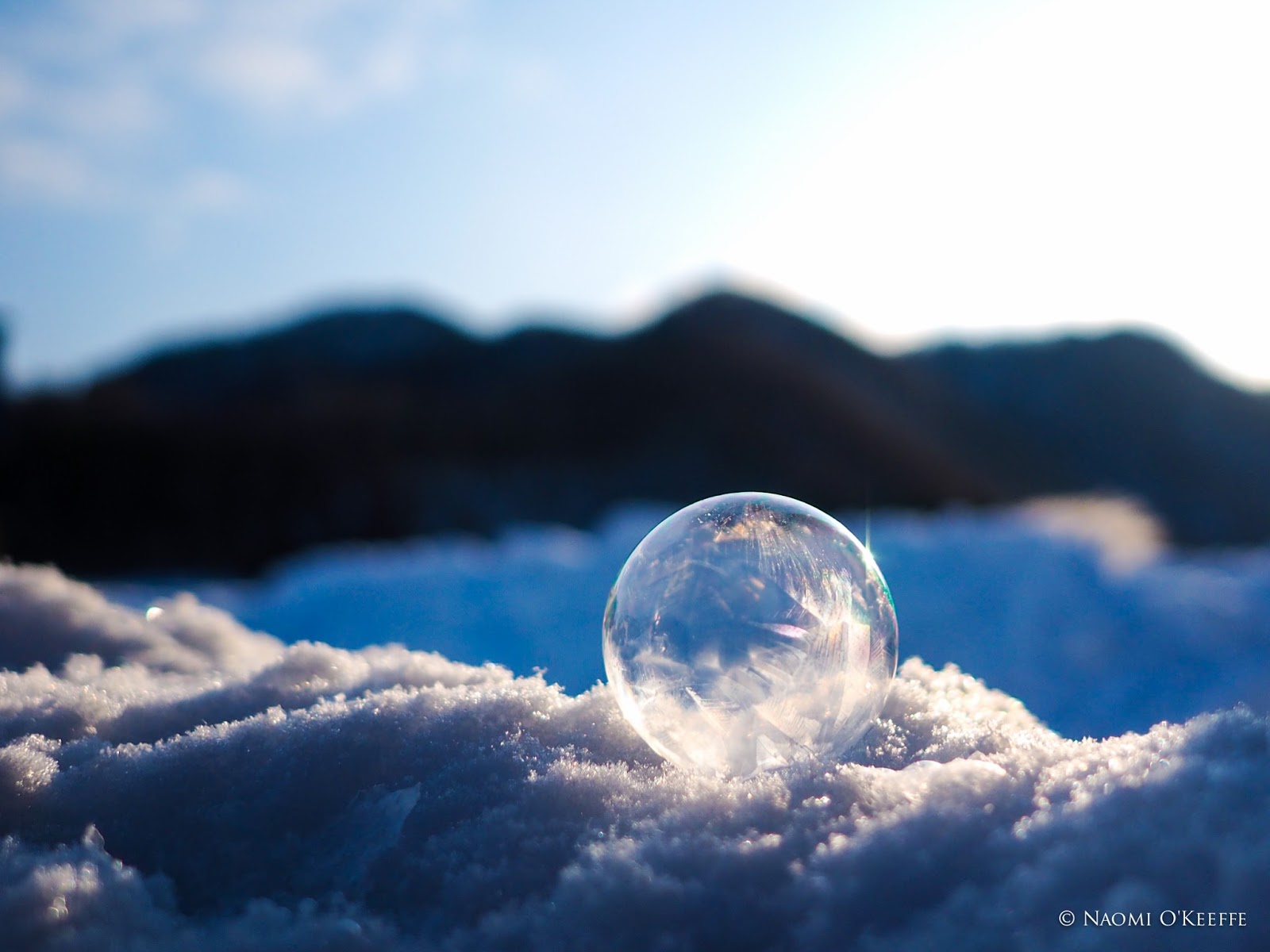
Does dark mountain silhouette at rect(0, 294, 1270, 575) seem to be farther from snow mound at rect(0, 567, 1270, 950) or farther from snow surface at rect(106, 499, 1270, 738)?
snow mound at rect(0, 567, 1270, 950)

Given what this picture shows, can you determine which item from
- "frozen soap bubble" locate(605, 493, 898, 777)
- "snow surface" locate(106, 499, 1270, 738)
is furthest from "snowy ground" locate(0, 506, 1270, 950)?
"snow surface" locate(106, 499, 1270, 738)

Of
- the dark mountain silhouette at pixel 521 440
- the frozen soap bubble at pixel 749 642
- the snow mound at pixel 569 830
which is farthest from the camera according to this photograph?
the dark mountain silhouette at pixel 521 440

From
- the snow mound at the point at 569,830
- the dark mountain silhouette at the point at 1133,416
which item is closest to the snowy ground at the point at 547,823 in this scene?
the snow mound at the point at 569,830

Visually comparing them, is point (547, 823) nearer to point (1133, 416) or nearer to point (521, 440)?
point (521, 440)

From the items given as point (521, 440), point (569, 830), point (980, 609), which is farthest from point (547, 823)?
point (521, 440)

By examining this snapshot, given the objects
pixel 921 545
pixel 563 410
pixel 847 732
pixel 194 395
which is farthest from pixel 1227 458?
pixel 194 395

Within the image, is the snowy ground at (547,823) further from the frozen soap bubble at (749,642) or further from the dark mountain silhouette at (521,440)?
the dark mountain silhouette at (521,440)
